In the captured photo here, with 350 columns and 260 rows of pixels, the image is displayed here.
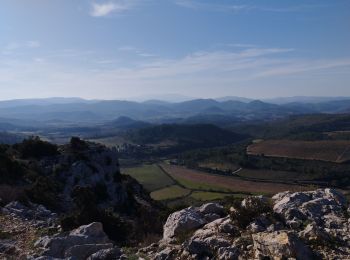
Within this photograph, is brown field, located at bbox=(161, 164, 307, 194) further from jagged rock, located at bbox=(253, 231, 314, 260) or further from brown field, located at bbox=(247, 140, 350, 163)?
jagged rock, located at bbox=(253, 231, 314, 260)

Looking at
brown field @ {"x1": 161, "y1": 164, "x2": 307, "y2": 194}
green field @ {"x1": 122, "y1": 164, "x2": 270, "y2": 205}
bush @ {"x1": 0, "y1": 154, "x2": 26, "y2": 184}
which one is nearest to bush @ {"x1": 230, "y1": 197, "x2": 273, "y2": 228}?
bush @ {"x1": 0, "y1": 154, "x2": 26, "y2": 184}

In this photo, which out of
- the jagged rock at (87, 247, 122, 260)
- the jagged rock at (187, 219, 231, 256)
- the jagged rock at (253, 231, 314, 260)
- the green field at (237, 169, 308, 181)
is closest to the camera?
the jagged rock at (253, 231, 314, 260)

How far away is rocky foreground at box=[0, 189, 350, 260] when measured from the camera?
11078 mm

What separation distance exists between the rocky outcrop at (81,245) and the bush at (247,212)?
3828mm

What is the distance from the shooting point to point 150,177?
94.9m

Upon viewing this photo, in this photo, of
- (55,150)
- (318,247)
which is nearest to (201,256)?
(318,247)

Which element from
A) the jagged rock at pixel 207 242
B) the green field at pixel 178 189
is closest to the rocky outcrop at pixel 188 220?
the jagged rock at pixel 207 242

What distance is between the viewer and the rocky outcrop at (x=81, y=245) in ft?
41.7

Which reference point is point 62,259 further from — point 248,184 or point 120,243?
point 248,184

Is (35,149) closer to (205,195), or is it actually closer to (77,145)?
(77,145)

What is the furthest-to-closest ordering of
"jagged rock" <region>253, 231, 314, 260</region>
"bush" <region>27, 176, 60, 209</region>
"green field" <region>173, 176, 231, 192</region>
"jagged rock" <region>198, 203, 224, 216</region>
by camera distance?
"green field" <region>173, 176, 231, 192</region> < "bush" <region>27, 176, 60, 209</region> < "jagged rock" <region>198, 203, 224, 216</region> < "jagged rock" <region>253, 231, 314, 260</region>

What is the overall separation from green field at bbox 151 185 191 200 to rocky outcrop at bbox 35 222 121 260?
54.1 m

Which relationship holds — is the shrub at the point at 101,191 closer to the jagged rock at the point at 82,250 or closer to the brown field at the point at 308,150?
the jagged rock at the point at 82,250

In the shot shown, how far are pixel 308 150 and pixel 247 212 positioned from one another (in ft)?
385
